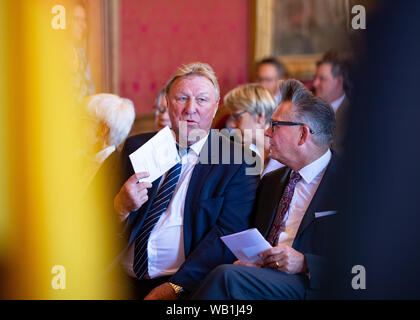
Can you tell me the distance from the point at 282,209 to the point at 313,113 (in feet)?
1.40

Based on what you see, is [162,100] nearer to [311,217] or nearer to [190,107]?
[190,107]

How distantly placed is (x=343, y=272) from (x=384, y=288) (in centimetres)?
9

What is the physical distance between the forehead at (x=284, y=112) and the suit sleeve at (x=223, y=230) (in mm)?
258

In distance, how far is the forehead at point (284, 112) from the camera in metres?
2.20

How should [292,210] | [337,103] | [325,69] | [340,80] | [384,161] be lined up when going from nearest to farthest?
[384,161], [292,210], [337,103], [340,80], [325,69]

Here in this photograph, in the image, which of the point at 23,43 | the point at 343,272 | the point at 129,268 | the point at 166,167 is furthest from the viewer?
the point at 129,268

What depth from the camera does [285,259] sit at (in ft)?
6.25

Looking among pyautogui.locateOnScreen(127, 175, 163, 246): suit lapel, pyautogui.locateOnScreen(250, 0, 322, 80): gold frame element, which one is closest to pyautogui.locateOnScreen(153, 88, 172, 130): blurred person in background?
pyautogui.locateOnScreen(127, 175, 163, 246): suit lapel

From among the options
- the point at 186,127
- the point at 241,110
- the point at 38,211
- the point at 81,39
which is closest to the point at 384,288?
the point at 38,211

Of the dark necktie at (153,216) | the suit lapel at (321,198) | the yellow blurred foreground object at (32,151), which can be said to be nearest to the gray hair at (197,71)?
the dark necktie at (153,216)

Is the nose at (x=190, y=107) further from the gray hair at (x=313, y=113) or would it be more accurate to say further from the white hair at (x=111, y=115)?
the white hair at (x=111, y=115)

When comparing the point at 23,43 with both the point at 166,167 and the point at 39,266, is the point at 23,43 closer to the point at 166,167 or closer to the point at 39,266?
the point at 39,266

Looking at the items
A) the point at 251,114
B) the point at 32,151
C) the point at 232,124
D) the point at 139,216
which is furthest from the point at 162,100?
the point at 32,151

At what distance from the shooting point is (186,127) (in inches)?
91.3
